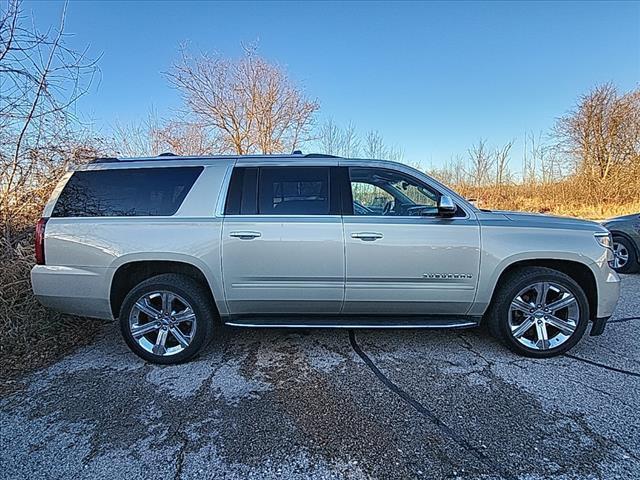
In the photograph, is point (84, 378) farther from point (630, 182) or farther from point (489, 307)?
point (630, 182)

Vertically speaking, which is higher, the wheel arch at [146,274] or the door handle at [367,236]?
the door handle at [367,236]

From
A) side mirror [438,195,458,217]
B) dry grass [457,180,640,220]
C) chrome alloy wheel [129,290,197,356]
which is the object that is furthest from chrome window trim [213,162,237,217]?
dry grass [457,180,640,220]

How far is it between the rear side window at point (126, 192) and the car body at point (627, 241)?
7458 mm

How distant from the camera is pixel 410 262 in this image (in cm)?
334

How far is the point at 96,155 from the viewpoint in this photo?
19.1 feet

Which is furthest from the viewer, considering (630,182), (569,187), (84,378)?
(569,187)

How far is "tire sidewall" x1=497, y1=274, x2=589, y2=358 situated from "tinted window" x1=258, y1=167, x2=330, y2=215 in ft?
5.98

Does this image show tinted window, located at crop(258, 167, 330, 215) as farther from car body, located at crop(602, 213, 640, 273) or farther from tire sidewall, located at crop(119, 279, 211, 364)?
car body, located at crop(602, 213, 640, 273)

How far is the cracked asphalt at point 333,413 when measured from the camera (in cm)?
211

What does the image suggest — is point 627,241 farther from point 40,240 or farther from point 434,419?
point 40,240

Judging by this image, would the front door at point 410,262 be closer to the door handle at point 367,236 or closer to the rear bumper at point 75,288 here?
the door handle at point 367,236

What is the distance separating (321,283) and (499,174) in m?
19.5

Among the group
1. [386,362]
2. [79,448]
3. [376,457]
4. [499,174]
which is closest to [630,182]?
[499,174]

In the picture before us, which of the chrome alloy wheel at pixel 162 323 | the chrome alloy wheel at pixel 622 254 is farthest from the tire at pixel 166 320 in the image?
the chrome alloy wheel at pixel 622 254
